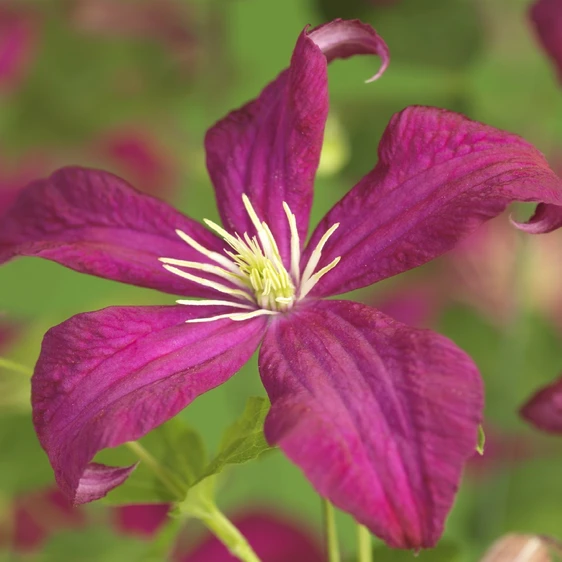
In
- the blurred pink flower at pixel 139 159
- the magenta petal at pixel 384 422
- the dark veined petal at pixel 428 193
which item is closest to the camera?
the magenta petal at pixel 384 422

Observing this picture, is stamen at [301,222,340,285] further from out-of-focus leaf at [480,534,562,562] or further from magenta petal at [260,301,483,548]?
out-of-focus leaf at [480,534,562,562]

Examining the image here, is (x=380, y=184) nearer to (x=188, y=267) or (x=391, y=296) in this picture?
(x=188, y=267)

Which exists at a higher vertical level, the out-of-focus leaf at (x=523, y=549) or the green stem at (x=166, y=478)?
the green stem at (x=166, y=478)

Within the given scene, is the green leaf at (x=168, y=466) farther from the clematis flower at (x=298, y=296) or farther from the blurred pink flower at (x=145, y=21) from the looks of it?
the blurred pink flower at (x=145, y=21)

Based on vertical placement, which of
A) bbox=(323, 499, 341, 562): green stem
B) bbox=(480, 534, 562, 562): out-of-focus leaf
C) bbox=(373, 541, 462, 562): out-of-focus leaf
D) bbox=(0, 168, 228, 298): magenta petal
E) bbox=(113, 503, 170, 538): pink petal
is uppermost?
bbox=(0, 168, 228, 298): magenta petal

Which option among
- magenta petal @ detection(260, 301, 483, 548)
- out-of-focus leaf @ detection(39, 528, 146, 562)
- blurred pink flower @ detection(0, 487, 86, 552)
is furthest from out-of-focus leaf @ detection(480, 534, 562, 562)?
blurred pink flower @ detection(0, 487, 86, 552)

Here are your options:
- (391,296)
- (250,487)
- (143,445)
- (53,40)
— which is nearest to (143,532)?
(250,487)

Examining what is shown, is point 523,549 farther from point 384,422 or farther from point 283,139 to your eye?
point 283,139

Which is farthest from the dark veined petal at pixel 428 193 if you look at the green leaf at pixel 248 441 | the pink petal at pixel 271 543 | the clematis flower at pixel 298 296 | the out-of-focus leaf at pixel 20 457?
the pink petal at pixel 271 543
